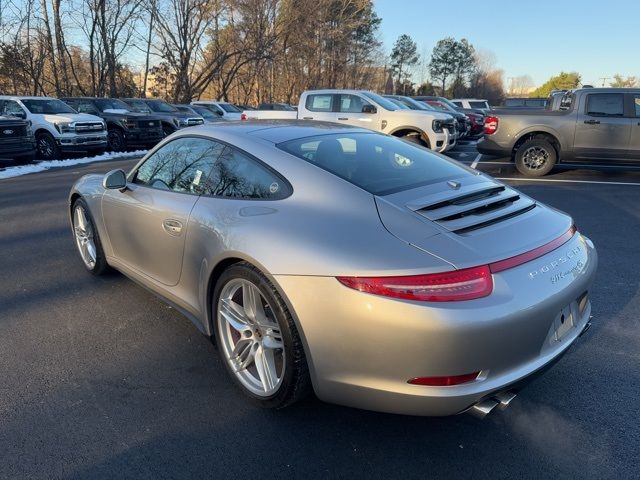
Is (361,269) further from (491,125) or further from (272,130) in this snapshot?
(491,125)

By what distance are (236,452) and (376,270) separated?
1.11 metres

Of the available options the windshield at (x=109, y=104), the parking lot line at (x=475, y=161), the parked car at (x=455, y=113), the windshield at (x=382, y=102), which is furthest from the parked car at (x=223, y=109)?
the parking lot line at (x=475, y=161)

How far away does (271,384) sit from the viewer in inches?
99.3

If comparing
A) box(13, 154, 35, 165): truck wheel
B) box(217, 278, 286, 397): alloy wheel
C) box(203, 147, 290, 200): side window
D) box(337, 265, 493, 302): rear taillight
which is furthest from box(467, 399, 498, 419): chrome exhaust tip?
box(13, 154, 35, 165): truck wheel

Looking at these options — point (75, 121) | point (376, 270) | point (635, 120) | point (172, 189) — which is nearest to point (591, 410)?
point (376, 270)

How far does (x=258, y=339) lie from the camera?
2596mm

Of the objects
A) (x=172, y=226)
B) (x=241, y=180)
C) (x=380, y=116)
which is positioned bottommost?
(x=172, y=226)

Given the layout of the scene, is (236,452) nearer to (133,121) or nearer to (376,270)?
(376,270)

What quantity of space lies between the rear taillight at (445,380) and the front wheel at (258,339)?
554 mm

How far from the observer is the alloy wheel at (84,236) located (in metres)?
4.36

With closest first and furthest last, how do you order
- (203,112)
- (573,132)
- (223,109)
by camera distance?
(573,132) → (203,112) → (223,109)

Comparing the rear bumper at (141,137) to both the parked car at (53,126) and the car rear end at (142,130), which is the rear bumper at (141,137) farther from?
the parked car at (53,126)

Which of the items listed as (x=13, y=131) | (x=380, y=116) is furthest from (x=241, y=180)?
(x=13, y=131)

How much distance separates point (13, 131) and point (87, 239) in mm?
9493
